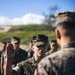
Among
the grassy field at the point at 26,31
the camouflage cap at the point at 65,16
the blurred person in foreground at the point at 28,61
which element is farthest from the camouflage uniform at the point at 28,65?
the grassy field at the point at 26,31

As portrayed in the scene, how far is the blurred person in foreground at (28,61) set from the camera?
4.80 m

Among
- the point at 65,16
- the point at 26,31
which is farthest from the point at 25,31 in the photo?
the point at 65,16

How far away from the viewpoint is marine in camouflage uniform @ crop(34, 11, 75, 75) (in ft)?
12.0

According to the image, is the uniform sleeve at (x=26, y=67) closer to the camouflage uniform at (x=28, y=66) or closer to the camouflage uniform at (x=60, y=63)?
the camouflage uniform at (x=28, y=66)

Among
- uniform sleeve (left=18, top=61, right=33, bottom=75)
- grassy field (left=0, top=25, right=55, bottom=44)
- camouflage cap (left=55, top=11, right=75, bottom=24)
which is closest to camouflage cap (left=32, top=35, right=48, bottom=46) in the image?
uniform sleeve (left=18, top=61, right=33, bottom=75)

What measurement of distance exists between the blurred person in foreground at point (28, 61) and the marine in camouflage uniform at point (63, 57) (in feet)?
3.71

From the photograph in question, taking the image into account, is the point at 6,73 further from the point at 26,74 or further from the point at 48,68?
the point at 48,68

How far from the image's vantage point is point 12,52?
4766 mm

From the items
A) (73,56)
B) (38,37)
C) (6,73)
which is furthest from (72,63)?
(38,37)

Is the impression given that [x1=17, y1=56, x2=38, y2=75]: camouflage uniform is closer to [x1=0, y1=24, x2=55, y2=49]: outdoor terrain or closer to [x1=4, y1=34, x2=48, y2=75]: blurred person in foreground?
[x1=4, y1=34, x2=48, y2=75]: blurred person in foreground

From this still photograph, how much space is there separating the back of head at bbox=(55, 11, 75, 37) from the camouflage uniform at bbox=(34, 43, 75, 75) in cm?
15

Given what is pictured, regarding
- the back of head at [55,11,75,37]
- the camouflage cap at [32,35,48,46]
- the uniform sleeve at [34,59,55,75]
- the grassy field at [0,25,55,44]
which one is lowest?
the grassy field at [0,25,55,44]

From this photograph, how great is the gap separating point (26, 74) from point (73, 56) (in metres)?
2.54

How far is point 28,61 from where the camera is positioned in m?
6.60
